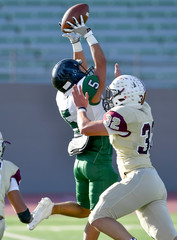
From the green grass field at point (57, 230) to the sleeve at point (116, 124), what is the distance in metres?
2.18

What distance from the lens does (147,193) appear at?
4.88 meters

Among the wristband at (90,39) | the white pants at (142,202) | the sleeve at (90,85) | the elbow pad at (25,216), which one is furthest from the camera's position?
the wristband at (90,39)

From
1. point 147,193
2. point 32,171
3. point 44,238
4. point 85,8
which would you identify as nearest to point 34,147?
point 32,171

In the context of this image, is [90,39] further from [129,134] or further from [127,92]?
[129,134]

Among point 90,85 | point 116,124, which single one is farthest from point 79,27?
point 116,124

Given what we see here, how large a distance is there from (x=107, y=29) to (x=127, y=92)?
449 inches

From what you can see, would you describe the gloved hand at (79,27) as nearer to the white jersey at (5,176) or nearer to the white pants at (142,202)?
the white jersey at (5,176)

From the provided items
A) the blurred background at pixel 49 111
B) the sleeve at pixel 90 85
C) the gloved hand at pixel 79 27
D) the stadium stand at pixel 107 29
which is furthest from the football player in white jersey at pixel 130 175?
the stadium stand at pixel 107 29

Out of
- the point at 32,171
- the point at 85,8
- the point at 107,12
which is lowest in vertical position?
the point at 32,171

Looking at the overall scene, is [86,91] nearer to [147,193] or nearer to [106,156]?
[106,156]

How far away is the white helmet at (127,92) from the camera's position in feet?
16.7

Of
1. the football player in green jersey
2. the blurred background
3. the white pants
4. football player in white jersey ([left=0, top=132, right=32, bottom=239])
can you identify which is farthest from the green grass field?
the blurred background

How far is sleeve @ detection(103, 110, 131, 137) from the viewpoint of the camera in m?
4.93

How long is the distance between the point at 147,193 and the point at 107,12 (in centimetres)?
1222
